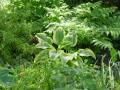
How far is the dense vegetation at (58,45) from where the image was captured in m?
3.13

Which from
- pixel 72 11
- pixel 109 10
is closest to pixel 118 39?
pixel 109 10

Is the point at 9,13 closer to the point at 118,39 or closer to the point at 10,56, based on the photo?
the point at 10,56

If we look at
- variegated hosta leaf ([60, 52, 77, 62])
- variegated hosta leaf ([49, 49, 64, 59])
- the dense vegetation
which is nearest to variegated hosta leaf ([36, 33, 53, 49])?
the dense vegetation

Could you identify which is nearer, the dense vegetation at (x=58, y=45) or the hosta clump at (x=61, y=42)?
the dense vegetation at (x=58, y=45)

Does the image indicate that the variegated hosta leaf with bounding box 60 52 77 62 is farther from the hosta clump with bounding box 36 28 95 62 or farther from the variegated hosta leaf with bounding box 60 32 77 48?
the variegated hosta leaf with bounding box 60 32 77 48

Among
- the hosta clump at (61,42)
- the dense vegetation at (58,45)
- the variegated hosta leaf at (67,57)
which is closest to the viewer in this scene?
the dense vegetation at (58,45)

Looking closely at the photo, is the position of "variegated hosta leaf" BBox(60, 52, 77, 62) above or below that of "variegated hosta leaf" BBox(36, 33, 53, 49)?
below

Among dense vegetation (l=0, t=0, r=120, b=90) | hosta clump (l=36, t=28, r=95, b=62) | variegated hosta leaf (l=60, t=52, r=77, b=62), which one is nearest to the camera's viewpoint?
dense vegetation (l=0, t=0, r=120, b=90)

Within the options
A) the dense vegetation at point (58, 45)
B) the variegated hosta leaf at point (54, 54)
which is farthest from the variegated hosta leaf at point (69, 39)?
the variegated hosta leaf at point (54, 54)

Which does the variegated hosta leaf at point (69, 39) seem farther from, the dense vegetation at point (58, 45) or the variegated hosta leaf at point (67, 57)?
the variegated hosta leaf at point (67, 57)

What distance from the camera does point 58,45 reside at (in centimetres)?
380

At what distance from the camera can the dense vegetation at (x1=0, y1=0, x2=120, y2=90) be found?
3.13 meters

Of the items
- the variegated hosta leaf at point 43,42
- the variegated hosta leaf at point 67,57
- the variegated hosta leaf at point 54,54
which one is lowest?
the variegated hosta leaf at point 67,57

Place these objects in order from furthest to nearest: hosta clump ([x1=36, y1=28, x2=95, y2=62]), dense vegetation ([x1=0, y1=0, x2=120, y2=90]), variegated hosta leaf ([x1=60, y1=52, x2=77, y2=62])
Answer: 1. hosta clump ([x1=36, y1=28, x2=95, y2=62])
2. variegated hosta leaf ([x1=60, y1=52, x2=77, y2=62])
3. dense vegetation ([x1=0, y1=0, x2=120, y2=90])
